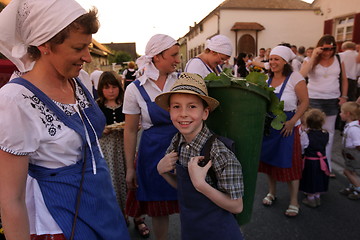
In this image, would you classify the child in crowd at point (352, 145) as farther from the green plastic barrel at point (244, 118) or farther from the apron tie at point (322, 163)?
the green plastic barrel at point (244, 118)

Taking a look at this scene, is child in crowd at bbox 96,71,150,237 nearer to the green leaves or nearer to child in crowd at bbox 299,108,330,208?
the green leaves

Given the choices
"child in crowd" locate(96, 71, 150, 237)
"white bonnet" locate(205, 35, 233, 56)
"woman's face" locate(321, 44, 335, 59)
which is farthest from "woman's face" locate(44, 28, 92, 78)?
"woman's face" locate(321, 44, 335, 59)

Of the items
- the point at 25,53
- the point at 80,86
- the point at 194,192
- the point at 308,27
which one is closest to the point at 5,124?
the point at 25,53

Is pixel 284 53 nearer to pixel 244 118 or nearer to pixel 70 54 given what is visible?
pixel 244 118

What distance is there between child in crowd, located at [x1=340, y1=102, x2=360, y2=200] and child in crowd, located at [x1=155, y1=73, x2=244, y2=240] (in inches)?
107

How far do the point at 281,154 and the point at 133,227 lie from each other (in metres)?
1.99

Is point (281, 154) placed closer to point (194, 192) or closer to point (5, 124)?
point (194, 192)

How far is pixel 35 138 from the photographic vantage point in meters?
1.14

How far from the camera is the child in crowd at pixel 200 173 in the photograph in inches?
59.5

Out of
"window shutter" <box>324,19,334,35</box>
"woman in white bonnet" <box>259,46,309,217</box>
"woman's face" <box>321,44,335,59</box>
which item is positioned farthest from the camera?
"window shutter" <box>324,19,334,35</box>

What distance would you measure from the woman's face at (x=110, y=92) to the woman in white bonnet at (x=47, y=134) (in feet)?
6.71

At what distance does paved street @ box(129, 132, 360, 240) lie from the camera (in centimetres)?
297

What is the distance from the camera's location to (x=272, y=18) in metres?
26.1

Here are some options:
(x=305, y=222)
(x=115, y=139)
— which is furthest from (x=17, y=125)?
(x=305, y=222)
